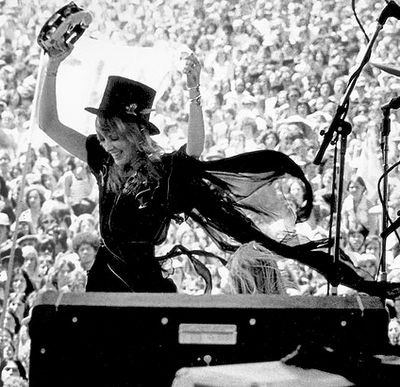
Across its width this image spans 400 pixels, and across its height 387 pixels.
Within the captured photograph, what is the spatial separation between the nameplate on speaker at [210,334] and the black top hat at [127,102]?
1.36 m

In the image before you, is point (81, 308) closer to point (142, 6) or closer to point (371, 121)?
point (371, 121)

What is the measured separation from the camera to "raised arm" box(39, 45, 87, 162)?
223 cm

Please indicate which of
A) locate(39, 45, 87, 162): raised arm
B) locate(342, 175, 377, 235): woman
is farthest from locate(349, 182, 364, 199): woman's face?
locate(39, 45, 87, 162): raised arm

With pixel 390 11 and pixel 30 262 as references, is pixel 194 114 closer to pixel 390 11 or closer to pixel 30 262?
pixel 390 11

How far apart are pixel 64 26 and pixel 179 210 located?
2.15 feet

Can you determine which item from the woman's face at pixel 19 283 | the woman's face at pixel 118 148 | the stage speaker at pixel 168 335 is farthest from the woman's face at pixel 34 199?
the stage speaker at pixel 168 335

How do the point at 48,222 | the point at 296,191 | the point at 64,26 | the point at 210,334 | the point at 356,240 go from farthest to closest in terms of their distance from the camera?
the point at 48,222 < the point at 356,240 < the point at 296,191 < the point at 64,26 < the point at 210,334

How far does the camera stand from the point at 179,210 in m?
2.24

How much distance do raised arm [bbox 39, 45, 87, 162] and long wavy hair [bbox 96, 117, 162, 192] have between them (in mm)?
89

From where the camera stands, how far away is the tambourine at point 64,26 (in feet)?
6.85

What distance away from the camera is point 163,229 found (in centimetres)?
221

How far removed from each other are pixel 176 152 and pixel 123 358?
1.33 m

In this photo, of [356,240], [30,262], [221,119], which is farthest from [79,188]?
[356,240]

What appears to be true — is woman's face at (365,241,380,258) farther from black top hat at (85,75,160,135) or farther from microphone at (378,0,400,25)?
microphone at (378,0,400,25)
